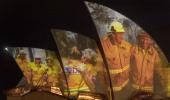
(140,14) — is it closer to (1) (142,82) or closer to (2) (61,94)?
(1) (142,82)

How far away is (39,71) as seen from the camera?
7.72 metres

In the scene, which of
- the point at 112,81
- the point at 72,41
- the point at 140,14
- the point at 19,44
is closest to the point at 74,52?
the point at 72,41

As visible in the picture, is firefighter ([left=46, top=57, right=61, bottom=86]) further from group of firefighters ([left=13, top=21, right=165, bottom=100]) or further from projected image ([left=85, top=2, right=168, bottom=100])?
projected image ([left=85, top=2, right=168, bottom=100])

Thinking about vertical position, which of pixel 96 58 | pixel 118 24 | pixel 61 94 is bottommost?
pixel 61 94

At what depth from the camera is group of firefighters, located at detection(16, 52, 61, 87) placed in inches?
288

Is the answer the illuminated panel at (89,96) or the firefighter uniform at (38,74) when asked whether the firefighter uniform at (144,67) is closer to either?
the illuminated panel at (89,96)

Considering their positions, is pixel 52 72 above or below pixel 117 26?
below

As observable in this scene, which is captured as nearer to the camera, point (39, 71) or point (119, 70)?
point (39, 71)

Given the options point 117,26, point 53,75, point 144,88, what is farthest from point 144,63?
point 53,75

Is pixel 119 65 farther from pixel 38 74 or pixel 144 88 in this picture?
pixel 38 74

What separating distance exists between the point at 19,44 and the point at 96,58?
219cm

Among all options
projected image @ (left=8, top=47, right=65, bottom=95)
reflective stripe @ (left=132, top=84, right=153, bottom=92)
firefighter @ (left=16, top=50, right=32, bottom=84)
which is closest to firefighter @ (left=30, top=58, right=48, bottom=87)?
projected image @ (left=8, top=47, right=65, bottom=95)

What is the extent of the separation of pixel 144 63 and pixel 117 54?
1026 mm

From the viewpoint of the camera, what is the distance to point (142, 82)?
7.16 metres
